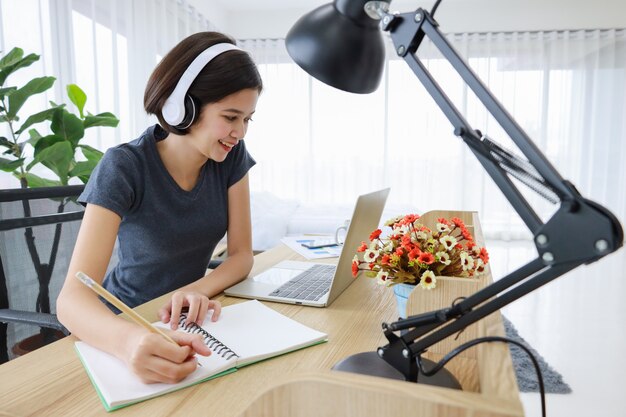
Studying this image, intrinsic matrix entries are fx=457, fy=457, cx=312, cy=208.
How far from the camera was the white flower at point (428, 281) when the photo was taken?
671 millimetres

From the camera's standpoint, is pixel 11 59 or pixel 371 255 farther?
pixel 11 59

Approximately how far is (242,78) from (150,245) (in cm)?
48

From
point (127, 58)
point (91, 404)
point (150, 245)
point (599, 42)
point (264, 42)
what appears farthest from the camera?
point (264, 42)

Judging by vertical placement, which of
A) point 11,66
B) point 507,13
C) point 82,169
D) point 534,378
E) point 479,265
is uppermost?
point 507,13

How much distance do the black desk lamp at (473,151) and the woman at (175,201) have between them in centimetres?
45

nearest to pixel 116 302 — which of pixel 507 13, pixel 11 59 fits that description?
pixel 11 59

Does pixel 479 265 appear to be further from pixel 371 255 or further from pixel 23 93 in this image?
pixel 23 93

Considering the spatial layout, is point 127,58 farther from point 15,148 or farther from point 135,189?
point 135,189

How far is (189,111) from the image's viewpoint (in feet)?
3.48

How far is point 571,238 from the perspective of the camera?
1.20 feet

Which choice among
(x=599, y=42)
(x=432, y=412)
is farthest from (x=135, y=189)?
(x=599, y=42)

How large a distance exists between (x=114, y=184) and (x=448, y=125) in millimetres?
4480

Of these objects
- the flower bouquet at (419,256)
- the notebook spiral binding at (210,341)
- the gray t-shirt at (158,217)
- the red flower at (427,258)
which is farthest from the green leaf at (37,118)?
the red flower at (427,258)

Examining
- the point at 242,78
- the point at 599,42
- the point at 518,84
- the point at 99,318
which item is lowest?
the point at 99,318
